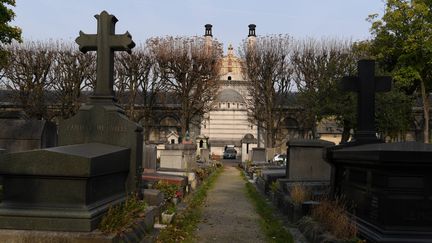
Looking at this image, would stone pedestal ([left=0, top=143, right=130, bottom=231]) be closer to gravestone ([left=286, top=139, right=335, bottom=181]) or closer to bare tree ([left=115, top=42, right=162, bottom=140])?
gravestone ([left=286, top=139, right=335, bottom=181])

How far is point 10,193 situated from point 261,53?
1239 inches

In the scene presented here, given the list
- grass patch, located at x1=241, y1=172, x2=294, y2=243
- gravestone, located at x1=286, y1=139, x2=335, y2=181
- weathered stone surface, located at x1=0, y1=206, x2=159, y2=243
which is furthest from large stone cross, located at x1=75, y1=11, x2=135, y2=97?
gravestone, located at x1=286, y1=139, x2=335, y2=181

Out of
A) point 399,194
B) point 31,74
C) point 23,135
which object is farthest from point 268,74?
point 399,194

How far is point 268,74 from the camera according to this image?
35.4m

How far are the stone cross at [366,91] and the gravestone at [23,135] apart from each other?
9.23 metres

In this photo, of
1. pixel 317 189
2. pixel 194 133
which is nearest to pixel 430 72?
pixel 317 189

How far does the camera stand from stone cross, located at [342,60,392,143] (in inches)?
301

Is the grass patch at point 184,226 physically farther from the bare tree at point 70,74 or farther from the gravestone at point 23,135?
the bare tree at point 70,74

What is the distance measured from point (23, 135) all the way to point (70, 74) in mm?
21602

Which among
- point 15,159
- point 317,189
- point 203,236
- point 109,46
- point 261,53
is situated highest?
point 261,53

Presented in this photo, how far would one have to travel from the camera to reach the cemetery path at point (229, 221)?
24.3 feet

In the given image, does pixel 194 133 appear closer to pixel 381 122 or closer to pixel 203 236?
pixel 381 122

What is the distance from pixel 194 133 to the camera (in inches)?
2101

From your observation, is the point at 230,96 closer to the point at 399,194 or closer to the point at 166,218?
the point at 166,218
